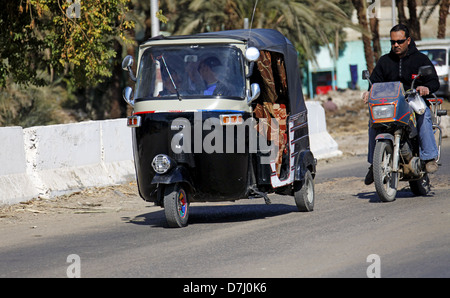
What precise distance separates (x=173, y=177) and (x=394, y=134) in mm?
3228

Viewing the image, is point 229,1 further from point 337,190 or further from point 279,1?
point 337,190

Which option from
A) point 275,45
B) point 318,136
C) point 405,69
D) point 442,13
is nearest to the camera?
point 275,45

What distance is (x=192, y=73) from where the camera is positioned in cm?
917

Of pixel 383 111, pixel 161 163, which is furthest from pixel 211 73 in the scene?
pixel 383 111

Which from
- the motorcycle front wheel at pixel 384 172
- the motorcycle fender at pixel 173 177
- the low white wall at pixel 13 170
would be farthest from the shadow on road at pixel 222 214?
the low white wall at pixel 13 170

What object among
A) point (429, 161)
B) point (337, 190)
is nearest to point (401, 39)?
point (429, 161)

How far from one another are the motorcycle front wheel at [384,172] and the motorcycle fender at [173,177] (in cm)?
254

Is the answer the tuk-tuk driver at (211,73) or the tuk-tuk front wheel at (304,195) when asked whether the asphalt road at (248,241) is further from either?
the tuk-tuk driver at (211,73)

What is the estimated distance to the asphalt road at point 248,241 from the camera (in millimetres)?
6508

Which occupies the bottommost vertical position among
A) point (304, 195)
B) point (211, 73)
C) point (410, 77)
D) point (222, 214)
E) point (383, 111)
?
point (222, 214)

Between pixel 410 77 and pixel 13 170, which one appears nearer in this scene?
pixel 410 77

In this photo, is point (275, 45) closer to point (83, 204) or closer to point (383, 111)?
point (383, 111)

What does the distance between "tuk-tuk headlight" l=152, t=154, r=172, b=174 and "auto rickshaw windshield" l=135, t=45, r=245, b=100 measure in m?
0.72

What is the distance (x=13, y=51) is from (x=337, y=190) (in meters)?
6.92
